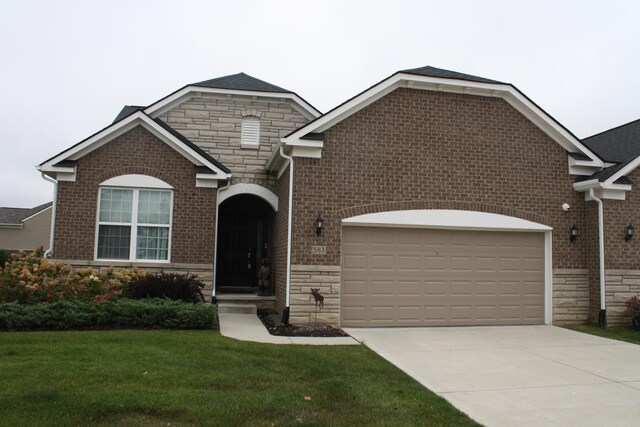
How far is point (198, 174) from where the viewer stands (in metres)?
13.1

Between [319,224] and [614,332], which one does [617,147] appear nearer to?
[614,332]

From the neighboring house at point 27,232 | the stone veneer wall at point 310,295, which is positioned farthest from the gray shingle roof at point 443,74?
the neighboring house at point 27,232

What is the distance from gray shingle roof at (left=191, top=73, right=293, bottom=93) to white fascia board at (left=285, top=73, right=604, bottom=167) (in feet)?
15.1

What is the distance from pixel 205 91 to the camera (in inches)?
620

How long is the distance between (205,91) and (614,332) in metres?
12.7

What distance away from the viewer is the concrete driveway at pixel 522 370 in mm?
6012

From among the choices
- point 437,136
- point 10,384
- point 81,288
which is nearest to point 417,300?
point 437,136

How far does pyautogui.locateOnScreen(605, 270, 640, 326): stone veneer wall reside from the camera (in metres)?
12.4

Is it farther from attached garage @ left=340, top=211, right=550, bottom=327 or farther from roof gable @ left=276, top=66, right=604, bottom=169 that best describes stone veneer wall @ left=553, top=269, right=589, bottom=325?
roof gable @ left=276, top=66, right=604, bottom=169

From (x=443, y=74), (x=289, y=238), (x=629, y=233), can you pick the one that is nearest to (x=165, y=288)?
(x=289, y=238)

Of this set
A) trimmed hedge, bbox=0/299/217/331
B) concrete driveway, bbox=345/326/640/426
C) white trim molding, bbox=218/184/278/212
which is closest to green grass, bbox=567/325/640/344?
concrete driveway, bbox=345/326/640/426

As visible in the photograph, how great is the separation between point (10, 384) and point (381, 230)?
815cm

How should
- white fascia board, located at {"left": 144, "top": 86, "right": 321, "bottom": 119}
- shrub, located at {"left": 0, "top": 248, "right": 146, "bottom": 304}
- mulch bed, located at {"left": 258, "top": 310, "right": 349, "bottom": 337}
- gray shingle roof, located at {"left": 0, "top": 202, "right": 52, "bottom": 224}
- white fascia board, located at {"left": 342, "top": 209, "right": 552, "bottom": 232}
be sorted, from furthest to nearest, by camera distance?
1. gray shingle roof, located at {"left": 0, "top": 202, "right": 52, "bottom": 224}
2. white fascia board, located at {"left": 144, "top": 86, "right": 321, "bottom": 119}
3. white fascia board, located at {"left": 342, "top": 209, "right": 552, "bottom": 232}
4. shrub, located at {"left": 0, "top": 248, "right": 146, "bottom": 304}
5. mulch bed, located at {"left": 258, "top": 310, "right": 349, "bottom": 337}

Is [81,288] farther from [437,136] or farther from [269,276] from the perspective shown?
[437,136]
